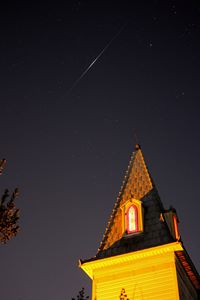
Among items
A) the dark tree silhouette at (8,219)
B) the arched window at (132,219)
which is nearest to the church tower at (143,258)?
the arched window at (132,219)

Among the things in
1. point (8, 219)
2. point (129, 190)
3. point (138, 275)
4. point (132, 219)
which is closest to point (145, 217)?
point (132, 219)

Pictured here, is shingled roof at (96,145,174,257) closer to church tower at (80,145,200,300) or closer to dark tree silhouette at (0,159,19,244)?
church tower at (80,145,200,300)

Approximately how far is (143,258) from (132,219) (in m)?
2.32

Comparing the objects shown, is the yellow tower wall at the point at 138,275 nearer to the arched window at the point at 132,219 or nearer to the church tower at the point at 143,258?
the church tower at the point at 143,258

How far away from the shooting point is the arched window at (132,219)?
21750mm

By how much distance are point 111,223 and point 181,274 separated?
15.0 ft

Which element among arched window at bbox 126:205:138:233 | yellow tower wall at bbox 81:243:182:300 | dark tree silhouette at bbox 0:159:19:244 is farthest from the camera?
arched window at bbox 126:205:138:233

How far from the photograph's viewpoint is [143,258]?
20.3 m

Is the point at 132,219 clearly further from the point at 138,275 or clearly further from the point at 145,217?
the point at 138,275

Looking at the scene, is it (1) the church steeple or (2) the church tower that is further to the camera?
(1) the church steeple

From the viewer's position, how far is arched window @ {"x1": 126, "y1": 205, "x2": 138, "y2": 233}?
71.4ft

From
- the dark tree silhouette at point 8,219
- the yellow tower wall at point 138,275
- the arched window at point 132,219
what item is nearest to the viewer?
the dark tree silhouette at point 8,219

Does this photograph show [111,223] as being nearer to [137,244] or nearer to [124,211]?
[124,211]

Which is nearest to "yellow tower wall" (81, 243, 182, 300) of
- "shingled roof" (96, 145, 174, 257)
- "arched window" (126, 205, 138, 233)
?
"shingled roof" (96, 145, 174, 257)
